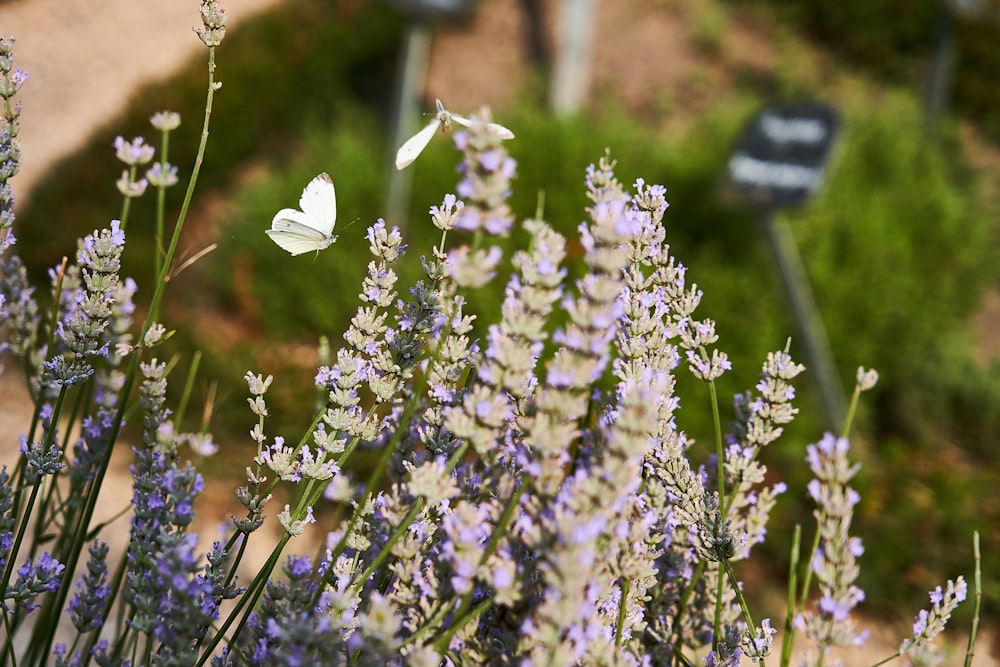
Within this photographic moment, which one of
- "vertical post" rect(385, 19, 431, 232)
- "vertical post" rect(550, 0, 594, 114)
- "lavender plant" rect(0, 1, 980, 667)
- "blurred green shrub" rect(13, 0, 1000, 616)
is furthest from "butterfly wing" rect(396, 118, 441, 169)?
"vertical post" rect(550, 0, 594, 114)

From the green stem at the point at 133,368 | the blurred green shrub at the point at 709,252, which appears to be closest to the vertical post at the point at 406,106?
the blurred green shrub at the point at 709,252

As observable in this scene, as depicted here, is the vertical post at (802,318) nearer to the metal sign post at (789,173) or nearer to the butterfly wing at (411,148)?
the metal sign post at (789,173)

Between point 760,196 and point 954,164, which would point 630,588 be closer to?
point 760,196

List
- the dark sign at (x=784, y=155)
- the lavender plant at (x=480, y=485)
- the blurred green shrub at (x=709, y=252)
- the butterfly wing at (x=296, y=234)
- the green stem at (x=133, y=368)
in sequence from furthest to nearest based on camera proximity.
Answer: the blurred green shrub at (x=709, y=252)
the dark sign at (x=784, y=155)
the butterfly wing at (x=296, y=234)
the green stem at (x=133, y=368)
the lavender plant at (x=480, y=485)

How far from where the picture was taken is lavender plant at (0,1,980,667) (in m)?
0.69

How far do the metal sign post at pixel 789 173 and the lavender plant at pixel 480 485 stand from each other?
3.21 meters

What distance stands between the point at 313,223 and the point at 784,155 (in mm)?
3582

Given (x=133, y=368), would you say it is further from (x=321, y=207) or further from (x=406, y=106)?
(x=406, y=106)

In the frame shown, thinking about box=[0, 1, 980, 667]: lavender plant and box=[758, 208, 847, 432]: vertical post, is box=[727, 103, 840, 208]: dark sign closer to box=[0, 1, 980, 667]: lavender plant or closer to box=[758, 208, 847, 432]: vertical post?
box=[758, 208, 847, 432]: vertical post

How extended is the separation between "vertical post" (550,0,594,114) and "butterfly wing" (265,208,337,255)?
592 centimetres

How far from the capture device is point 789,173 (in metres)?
4.19

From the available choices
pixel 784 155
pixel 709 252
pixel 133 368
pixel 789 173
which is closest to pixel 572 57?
pixel 709 252

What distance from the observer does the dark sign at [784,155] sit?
13.6 feet

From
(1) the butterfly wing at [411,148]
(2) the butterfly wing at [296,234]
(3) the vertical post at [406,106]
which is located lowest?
(1) the butterfly wing at [411,148]
